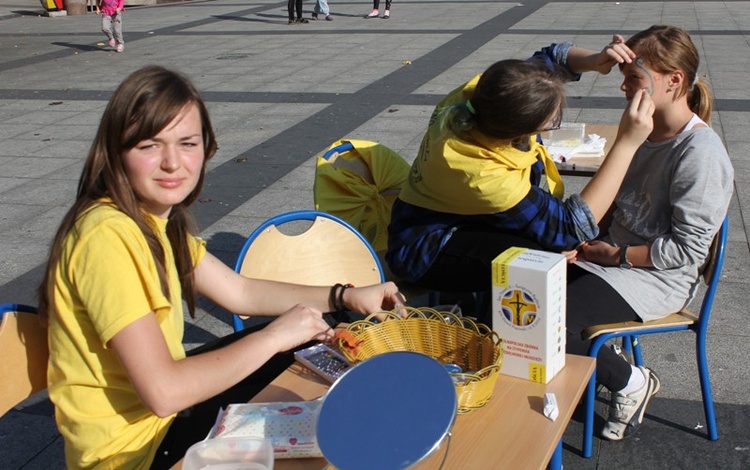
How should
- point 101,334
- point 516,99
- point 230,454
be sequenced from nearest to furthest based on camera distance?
point 230,454 < point 101,334 < point 516,99

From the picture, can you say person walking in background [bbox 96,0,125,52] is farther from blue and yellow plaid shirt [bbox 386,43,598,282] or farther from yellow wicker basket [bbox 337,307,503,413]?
yellow wicker basket [bbox 337,307,503,413]

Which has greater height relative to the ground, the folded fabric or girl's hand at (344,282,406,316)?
the folded fabric

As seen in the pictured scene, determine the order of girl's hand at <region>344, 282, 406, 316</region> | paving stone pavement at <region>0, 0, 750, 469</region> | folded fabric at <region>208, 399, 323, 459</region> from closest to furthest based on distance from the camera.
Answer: folded fabric at <region>208, 399, 323, 459</region>
girl's hand at <region>344, 282, 406, 316</region>
paving stone pavement at <region>0, 0, 750, 469</region>

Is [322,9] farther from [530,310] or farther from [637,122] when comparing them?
[530,310]

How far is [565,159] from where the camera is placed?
11.5 ft

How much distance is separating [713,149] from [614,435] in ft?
3.37

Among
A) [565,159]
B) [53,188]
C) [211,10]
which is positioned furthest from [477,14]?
[565,159]

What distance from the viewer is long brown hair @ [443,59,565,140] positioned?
244 centimetres

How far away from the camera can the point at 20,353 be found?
77.2 inches

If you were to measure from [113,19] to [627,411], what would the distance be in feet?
36.8

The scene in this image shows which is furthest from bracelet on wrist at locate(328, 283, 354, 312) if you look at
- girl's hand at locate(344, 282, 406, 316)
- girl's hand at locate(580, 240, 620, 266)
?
girl's hand at locate(580, 240, 620, 266)

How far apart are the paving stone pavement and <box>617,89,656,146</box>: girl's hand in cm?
107

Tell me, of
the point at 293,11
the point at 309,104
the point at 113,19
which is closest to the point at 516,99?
the point at 309,104

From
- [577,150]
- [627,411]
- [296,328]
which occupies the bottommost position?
[627,411]
